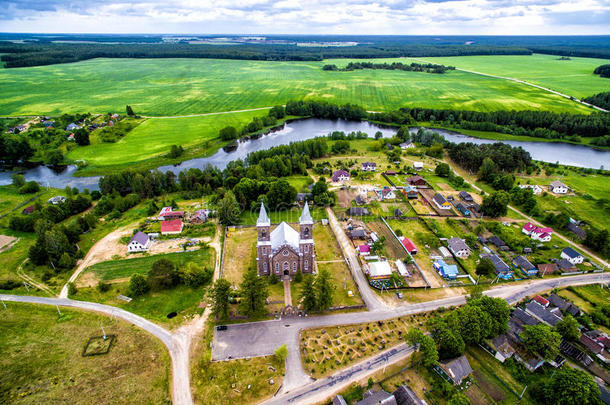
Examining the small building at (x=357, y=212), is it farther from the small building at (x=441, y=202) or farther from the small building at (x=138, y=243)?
the small building at (x=138, y=243)

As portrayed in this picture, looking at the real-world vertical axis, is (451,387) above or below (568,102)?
below

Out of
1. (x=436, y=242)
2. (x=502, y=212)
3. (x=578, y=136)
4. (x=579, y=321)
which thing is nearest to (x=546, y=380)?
(x=579, y=321)

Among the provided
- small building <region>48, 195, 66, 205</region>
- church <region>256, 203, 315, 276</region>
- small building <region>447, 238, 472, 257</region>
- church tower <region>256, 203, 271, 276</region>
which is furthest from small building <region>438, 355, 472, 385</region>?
small building <region>48, 195, 66, 205</region>

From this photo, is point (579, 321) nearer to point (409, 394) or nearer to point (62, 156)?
point (409, 394)

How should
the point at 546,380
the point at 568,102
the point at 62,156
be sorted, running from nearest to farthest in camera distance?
the point at 546,380 < the point at 62,156 < the point at 568,102

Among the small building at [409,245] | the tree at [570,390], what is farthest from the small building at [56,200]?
the tree at [570,390]

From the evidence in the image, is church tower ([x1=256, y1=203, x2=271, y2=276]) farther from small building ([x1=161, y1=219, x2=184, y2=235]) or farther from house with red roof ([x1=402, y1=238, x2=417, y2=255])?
house with red roof ([x1=402, y1=238, x2=417, y2=255])
